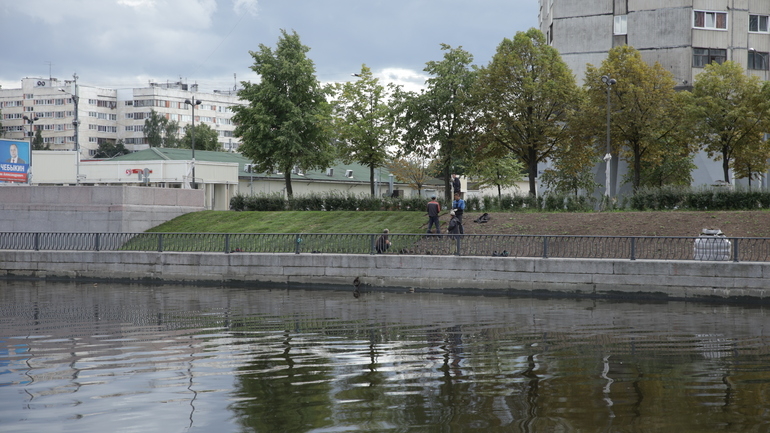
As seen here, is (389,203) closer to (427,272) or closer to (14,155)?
(427,272)

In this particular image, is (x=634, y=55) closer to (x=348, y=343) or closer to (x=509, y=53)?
(x=509, y=53)

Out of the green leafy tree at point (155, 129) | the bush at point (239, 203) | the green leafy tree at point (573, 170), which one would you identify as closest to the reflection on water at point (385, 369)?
the green leafy tree at point (573, 170)

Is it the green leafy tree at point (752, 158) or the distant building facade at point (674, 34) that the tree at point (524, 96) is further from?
the distant building facade at point (674, 34)

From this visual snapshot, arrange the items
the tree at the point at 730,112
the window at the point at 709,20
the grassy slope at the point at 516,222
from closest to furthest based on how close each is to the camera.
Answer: the grassy slope at the point at 516,222
the tree at the point at 730,112
the window at the point at 709,20

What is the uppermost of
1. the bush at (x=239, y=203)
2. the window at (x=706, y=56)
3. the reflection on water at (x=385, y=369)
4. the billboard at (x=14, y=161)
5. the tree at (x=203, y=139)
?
the window at (x=706, y=56)

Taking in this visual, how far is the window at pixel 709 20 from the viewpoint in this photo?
49.1 meters

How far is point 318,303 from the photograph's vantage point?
19.3 m

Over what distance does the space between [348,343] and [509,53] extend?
29393mm

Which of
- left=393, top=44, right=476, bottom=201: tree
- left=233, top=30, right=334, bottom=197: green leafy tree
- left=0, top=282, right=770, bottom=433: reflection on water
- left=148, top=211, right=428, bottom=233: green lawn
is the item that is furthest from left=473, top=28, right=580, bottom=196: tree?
left=0, top=282, right=770, bottom=433: reflection on water

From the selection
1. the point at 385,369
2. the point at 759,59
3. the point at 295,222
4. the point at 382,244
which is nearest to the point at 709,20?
the point at 759,59

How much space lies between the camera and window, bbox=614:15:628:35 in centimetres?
5075

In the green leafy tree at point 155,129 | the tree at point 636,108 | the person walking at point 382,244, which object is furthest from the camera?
the green leafy tree at point 155,129

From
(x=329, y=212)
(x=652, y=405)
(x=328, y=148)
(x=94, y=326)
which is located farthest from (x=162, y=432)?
(x=328, y=148)

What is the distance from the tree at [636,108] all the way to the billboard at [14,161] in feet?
91.3
